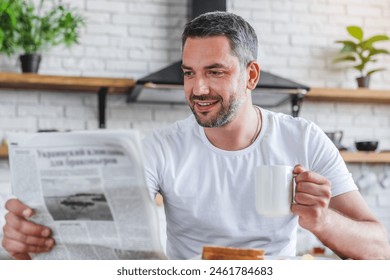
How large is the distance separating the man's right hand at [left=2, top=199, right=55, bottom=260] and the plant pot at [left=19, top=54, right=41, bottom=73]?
173 cm

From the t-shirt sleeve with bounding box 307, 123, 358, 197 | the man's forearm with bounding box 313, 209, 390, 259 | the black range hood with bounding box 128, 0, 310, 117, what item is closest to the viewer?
the man's forearm with bounding box 313, 209, 390, 259

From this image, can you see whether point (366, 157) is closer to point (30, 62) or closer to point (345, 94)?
point (345, 94)

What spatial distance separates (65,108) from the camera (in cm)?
275

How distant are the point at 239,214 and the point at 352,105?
2003 millimetres

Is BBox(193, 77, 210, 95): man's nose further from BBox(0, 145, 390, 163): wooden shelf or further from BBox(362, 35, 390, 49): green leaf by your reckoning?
BBox(362, 35, 390, 49): green leaf

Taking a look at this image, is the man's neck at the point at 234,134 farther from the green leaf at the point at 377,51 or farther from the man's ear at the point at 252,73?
the green leaf at the point at 377,51

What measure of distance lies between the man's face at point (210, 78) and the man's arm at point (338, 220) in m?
0.30

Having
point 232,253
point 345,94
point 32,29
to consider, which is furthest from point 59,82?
point 232,253

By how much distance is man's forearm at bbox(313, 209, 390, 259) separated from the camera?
104 centimetres

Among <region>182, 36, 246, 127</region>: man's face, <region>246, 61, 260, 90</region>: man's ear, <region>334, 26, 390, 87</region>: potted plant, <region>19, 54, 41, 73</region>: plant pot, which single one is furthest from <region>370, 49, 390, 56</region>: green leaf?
<region>182, 36, 246, 127</region>: man's face

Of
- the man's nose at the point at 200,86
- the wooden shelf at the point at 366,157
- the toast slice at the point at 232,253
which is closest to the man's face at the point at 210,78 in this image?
the man's nose at the point at 200,86

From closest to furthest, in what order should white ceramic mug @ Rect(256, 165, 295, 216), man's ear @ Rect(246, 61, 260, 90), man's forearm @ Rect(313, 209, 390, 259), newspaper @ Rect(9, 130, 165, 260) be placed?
newspaper @ Rect(9, 130, 165, 260), white ceramic mug @ Rect(256, 165, 295, 216), man's forearm @ Rect(313, 209, 390, 259), man's ear @ Rect(246, 61, 260, 90)

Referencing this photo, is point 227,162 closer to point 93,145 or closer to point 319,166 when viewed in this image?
point 319,166
